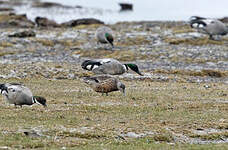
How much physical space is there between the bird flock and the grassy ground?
285 millimetres

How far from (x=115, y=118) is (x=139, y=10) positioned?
73.1m

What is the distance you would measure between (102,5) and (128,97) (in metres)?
78.6

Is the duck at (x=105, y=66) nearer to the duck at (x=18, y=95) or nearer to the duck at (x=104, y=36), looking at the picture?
the duck at (x=18, y=95)

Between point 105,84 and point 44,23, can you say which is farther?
point 44,23

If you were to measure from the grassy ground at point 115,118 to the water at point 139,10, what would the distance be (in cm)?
4973

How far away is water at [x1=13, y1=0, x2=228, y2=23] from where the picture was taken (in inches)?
2901

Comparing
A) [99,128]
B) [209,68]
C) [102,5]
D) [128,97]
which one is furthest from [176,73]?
[102,5]

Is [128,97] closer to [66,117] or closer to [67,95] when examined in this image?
[67,95]

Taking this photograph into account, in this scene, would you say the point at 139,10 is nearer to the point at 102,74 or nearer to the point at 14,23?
the point at 14,23

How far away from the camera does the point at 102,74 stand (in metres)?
21.3

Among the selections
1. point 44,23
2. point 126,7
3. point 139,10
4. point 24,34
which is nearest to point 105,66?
point 24,34

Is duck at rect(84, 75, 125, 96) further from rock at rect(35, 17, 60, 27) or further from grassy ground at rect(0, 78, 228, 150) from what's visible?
rock at rect(35, 17, 60, 27)

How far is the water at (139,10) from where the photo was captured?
242 feet

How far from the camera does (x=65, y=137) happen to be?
42.4ft
